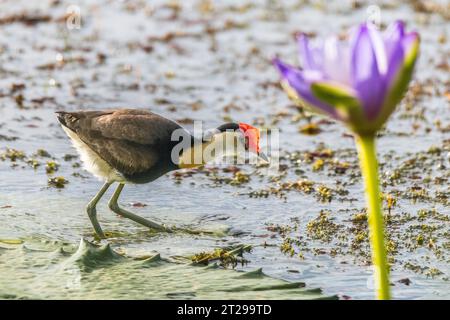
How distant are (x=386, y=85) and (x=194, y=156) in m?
4.07

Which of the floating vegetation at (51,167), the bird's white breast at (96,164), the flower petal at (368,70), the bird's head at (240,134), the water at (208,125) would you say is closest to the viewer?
the flower petal at (368,70)

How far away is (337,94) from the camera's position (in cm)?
197

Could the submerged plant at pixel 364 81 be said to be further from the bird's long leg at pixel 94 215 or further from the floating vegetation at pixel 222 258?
the bird's long leg at pixel 94 215

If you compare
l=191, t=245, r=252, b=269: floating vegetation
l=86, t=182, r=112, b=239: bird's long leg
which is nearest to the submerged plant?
l=191, t=245, r=252, b=269: floating vegetation

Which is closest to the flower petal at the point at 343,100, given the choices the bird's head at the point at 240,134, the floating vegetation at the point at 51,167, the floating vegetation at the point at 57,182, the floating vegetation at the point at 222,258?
the floating vegetation at the point at 222,258

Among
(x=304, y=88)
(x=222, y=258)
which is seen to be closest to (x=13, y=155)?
(x=222, y=258)

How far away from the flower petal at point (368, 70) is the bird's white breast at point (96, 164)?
4.11 metres

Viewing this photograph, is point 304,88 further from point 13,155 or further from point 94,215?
point 13,155

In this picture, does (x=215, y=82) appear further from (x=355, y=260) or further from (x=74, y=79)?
(x=355, y=260)

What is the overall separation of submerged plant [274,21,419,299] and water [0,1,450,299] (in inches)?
85.8

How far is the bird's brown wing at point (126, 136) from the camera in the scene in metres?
5.84

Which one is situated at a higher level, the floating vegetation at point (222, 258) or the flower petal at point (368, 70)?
the flower petal at point (368, 70)

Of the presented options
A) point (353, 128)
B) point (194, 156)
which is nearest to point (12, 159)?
point (194, 156)

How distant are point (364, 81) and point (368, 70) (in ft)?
0.10
